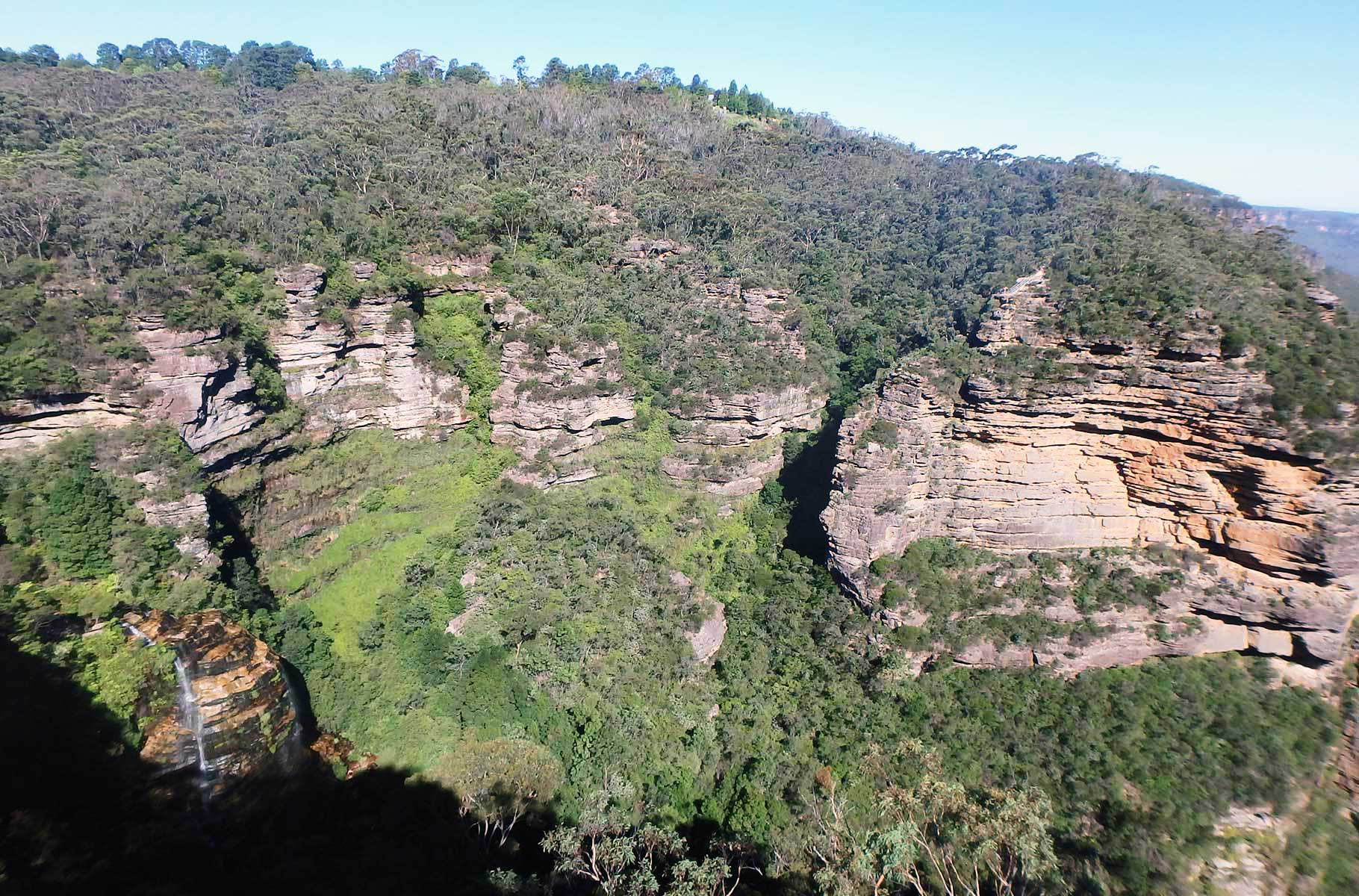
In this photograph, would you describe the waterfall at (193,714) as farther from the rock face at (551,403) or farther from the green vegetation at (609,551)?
the rock face at (551,403)

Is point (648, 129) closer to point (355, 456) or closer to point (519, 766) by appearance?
point (355, 456)

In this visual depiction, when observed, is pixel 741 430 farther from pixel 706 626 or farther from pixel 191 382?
A: pixel 191 382

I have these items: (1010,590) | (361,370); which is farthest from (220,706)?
(1010,590)

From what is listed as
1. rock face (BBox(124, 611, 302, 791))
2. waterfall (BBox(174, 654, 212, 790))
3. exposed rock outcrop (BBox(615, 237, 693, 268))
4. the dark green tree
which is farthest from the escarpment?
exposed rock outcrop (BBox(615, 237, 693, 268))

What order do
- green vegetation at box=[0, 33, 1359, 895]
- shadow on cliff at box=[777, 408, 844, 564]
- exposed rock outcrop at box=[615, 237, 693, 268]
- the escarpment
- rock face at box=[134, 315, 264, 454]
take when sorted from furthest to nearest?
exposed rock outcrop at box=[615, 237, 693, 268], shadow on cliff at box=[777, 408, 844, 564], rock face at box=[134, 315, 264, 454], the escarpment, green vegetation at box=[0, 33, 1359, 895]

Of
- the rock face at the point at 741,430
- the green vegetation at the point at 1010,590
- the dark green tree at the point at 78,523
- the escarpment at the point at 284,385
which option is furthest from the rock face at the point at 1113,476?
the dark green tree at the point at 78,523

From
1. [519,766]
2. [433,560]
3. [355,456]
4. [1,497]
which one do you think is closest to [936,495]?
[519,766]

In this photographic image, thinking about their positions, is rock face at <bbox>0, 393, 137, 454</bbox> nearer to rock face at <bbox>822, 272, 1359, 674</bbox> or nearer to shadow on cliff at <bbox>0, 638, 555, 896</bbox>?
shadow on cliff at <bbox>0, 638, 555, 896</bbox>

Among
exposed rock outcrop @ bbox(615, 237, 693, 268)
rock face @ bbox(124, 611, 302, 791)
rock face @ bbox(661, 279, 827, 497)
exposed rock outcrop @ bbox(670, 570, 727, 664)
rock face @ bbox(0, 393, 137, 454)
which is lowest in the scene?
exposed rock outcrop @ bbox(670, 570, 727, 664)
